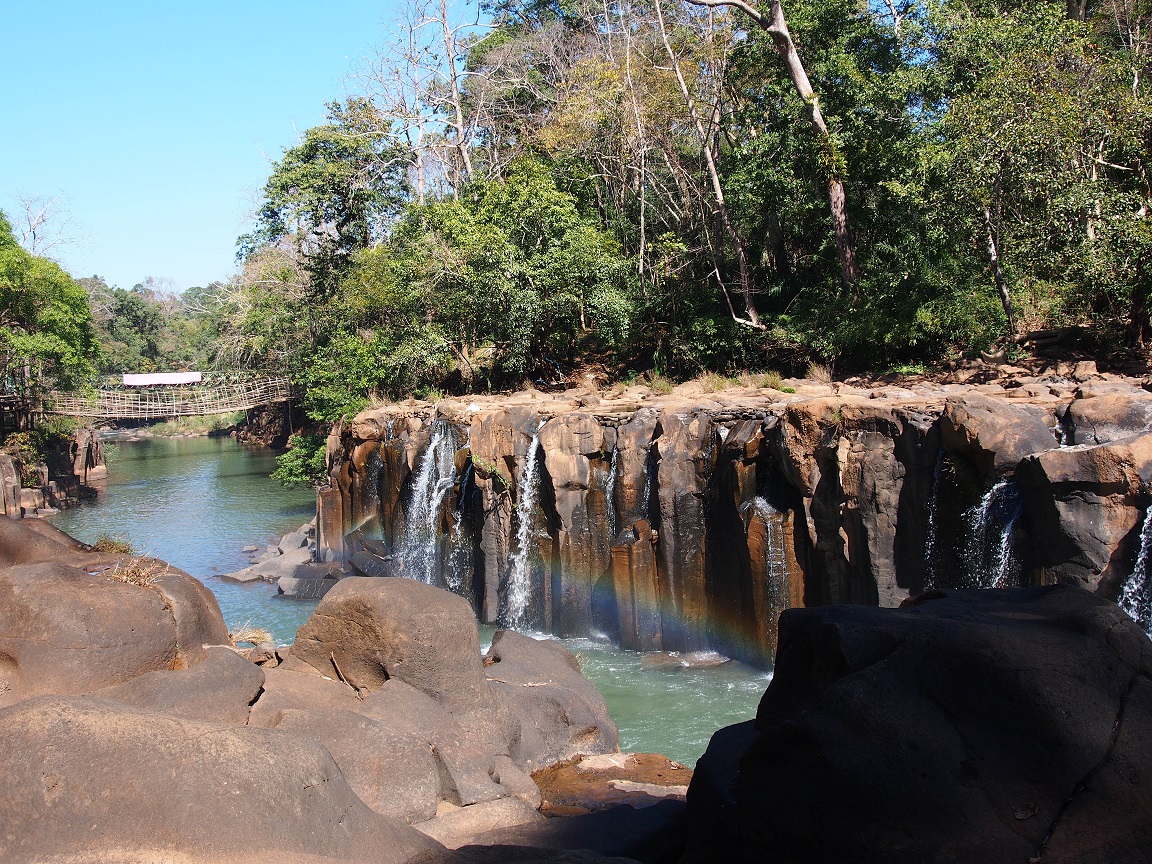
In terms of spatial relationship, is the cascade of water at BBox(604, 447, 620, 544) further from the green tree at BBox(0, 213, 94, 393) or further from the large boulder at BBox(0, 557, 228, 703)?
the green tree at BBox(0, 213, 94, 393)

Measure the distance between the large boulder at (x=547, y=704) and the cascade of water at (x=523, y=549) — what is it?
539cm

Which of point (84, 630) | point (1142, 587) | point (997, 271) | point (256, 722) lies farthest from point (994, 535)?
point (84, 630)

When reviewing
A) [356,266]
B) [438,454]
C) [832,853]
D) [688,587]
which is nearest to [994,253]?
[688,587]

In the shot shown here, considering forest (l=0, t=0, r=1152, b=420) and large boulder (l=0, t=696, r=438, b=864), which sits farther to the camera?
forest (l=0, t=0, r=1152, b=420)

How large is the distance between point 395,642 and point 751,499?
749 cm

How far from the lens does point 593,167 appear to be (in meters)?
31.8

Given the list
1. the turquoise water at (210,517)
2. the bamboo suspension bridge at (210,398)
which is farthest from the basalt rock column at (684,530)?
the bamboo suspension bridge at (210,398)

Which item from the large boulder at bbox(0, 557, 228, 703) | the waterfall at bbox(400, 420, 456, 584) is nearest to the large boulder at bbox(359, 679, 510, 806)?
the large boulder at bbox(0, 557, 228, 703)

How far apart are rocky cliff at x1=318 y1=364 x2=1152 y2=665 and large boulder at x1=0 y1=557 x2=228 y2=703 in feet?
28.9

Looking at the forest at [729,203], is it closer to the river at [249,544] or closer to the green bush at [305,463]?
the green bush at [305,463]

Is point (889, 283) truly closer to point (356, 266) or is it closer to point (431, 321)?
point (431, 321)

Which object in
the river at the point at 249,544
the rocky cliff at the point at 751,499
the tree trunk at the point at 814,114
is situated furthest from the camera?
the tree trunk at the point at 814,114

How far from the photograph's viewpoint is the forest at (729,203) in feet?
57.9

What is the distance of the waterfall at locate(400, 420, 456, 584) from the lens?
21.8 m
